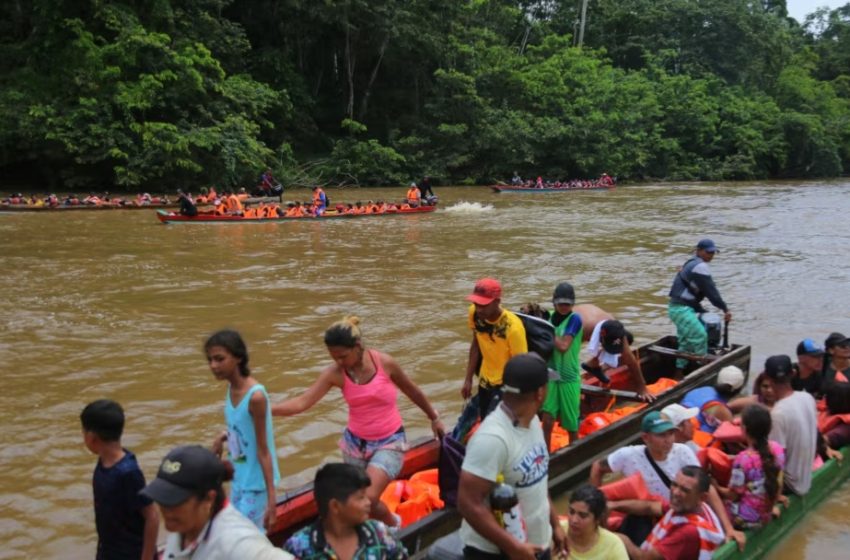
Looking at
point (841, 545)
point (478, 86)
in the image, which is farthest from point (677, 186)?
point (841, 545)

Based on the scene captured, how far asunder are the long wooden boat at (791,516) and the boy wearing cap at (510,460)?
1700 millimetres

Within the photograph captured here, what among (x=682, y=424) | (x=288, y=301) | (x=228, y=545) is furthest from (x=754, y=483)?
(x=288, y=301)

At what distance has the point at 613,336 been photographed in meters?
6.29

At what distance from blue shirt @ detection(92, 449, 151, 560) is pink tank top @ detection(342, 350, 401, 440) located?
4.04 ft

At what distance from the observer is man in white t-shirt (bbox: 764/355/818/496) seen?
4.81 m

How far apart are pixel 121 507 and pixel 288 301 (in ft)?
31.7

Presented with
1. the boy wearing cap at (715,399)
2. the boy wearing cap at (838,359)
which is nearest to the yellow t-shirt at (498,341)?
the boy wearing cap at (715,399)

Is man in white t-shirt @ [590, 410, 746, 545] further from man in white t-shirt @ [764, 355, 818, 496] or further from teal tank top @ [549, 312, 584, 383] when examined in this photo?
teal tank top @ [549, 312, 584, 383]

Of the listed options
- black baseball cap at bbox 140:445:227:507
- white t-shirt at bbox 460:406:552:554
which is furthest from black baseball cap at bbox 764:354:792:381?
black baseball cap at bbox 140:445:227:507

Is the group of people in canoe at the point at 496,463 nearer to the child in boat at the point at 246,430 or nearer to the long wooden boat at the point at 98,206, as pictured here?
the child in boat at the point at 246,430

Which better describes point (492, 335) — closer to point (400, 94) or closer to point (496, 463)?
point (496, 463)

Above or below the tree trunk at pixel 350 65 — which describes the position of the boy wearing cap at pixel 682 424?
below

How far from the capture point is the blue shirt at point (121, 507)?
3072mm

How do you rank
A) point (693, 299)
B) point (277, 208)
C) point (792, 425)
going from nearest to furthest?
1. point (792, 425)
2. point (693, 299)
3. point (277, 208)
